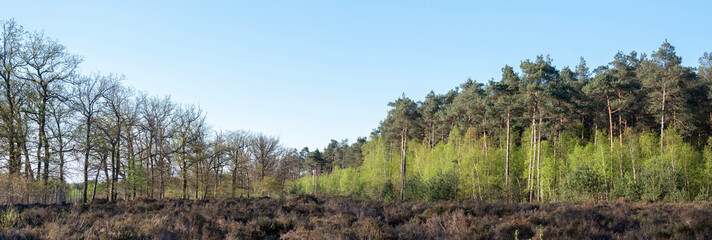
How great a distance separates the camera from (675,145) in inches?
1271

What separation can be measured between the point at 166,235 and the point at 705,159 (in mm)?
41495

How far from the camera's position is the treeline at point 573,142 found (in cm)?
3033

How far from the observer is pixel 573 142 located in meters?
39.6

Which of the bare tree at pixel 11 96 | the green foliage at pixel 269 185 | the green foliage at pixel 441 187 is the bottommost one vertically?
the green foliage at pixel 269 185

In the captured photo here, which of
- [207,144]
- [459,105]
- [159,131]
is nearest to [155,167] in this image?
[159,131]

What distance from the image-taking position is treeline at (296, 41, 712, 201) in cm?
3033

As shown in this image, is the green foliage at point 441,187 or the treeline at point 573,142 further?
the green foliage at point 441,187

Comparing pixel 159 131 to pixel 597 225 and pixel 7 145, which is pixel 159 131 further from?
pixel 597 225

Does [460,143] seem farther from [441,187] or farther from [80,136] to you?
[80,136]

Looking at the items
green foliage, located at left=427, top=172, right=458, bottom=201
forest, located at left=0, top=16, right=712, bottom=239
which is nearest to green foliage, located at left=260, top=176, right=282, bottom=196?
forest, located at left=0, top=16, right=712, bottom=239

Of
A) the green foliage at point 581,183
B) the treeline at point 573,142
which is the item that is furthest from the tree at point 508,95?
the green foliage at point 581,183

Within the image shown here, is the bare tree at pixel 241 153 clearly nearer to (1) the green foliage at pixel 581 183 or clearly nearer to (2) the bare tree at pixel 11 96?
(2) the bare tree at pixel 11 96

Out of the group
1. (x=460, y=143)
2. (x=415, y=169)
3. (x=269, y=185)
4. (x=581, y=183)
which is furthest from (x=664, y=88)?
(x=269, y=185)

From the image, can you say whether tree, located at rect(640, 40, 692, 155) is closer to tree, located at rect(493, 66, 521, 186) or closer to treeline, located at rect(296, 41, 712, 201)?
treeline, located at rect(296, 41, 712, 201)
